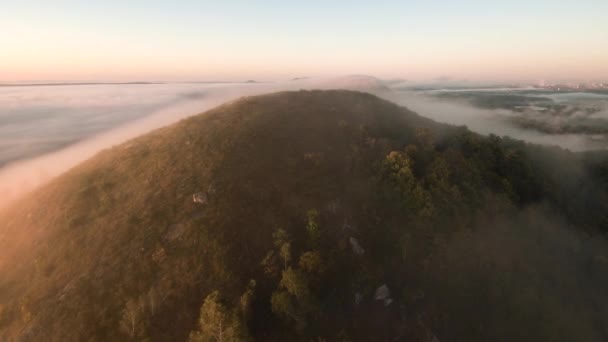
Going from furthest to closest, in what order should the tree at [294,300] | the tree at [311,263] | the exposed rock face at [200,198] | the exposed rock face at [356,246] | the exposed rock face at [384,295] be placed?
the exposed rock face at [200,198]
the exposed rock face at [356,246]
the exposed rock face at [384,295]
the tree at [311,263]
the tree at [294,300]

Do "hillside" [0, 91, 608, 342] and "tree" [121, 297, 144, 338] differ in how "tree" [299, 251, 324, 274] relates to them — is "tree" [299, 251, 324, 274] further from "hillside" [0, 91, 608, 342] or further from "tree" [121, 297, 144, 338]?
"tree" [121, 297, 144, 338]

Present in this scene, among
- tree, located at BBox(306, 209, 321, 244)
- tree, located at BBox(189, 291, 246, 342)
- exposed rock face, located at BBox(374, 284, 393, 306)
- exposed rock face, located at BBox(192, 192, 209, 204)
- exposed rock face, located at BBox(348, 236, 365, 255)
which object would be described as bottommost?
exposed rock face, located at BBox(374, 284, 393, 306)

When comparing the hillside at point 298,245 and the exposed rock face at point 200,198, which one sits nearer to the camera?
the hillside at point 298,245

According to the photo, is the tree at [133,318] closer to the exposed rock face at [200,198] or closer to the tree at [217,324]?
the tree at [217,324]

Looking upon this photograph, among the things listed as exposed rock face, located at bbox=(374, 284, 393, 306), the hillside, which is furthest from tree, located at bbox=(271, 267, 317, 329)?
exposed rock face, located at bbox=(374, 284, 393, 306)

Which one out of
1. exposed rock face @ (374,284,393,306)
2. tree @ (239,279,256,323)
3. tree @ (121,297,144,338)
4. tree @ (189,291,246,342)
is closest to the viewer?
tree @ (189,291,246,342)

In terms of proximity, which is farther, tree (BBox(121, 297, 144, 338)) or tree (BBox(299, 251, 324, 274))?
tree (BBox(299, 251, 324, 274))

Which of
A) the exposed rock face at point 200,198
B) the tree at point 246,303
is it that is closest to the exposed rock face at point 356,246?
the tree at point 246,303

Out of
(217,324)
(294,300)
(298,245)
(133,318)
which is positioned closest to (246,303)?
(217,324)
